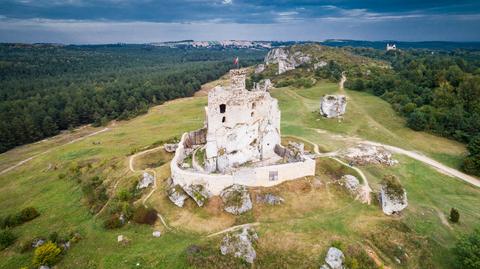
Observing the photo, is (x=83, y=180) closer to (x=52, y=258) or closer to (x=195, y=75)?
(x=52, y=258)

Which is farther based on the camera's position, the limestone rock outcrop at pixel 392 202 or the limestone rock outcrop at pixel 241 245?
the limestone rock outcrop at pixel 392 202

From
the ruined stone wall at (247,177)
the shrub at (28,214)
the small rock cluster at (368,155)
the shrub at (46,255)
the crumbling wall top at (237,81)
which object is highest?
the crumbling wall top at (237,81)

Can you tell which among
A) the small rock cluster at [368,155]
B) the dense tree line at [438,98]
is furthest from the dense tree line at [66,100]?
the small rock cluster at [368,155]

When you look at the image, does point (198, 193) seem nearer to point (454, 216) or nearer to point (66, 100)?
point (454, 216)

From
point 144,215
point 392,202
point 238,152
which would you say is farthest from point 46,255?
point 392,202

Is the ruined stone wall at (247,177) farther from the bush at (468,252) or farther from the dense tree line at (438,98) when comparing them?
the dense tree line at (438,98)

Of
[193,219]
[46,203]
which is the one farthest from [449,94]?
[46,203]
